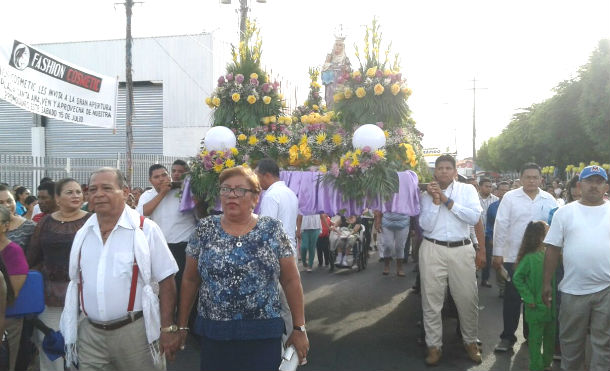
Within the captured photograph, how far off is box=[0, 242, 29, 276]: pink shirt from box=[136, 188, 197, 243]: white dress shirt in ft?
7.53

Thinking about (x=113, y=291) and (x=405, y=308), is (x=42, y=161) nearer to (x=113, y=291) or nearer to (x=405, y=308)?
(x=405, y=308)

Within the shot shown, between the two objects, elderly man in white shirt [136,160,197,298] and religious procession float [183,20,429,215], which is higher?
religious procession float [183,20,429,215]

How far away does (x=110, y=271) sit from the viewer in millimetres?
3338

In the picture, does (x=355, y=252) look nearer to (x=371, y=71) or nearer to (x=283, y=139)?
(x=283, y=139)

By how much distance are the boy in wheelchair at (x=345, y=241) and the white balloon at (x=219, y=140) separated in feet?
18.4

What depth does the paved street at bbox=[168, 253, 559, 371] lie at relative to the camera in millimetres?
5633

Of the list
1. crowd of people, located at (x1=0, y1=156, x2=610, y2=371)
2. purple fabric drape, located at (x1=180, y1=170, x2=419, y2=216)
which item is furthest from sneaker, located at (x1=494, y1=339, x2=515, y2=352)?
purple fabric drape, located at (x1=180, y1=170, x2=419, y2=216)

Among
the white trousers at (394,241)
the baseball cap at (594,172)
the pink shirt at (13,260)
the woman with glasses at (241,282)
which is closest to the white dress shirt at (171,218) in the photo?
the pink shirt at (13,260)

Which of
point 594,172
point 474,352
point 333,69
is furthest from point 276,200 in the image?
point 333,69

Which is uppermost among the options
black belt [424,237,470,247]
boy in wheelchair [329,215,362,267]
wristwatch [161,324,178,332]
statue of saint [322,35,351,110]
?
statue of saint [322,35,351,110]

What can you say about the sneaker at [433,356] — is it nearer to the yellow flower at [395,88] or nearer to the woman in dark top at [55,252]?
the yellow flower at [395,88]

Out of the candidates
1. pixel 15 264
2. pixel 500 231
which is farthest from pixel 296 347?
pixel 500 231

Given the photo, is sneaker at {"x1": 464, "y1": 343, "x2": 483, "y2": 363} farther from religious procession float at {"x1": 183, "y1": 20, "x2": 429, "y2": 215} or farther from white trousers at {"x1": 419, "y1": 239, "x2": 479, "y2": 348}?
religious procession float at {"x1": 183, "y1": 20, "x2": 429, "y2": 215}

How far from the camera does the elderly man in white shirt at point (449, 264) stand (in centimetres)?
566
